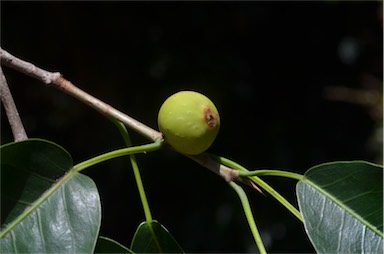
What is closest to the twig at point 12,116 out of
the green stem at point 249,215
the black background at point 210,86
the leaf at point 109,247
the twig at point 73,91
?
the twig at point 73,91

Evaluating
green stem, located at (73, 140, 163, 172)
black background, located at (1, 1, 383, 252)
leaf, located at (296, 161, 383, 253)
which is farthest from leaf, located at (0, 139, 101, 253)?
black background, located at (1, 1, 383, 252)

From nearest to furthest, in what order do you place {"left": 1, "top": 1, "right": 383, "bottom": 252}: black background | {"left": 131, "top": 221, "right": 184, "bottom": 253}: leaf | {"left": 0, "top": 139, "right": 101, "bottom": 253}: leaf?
{"left": 0, "top": 139, "right": 101, "bottom": 253}: leaf → {"left": 131, "top": 221, "right": 184, "bottom": 253}: leaf → {"left": 1, "top": 1, "right": 383, "bottom": 252}: black background

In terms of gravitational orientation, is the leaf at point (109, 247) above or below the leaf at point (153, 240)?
below

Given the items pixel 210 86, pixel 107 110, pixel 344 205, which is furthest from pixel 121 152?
pixel 210 86

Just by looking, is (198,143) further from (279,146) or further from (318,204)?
(279,146)

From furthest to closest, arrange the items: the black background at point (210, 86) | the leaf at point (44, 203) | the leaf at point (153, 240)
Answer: the black background at point (210, 86) → the leaf at point (153, 240) → the leaf at point (44, 203)

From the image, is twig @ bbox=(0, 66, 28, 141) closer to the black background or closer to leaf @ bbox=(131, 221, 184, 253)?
leaf @ bbox=(131, 221, 184, 253)

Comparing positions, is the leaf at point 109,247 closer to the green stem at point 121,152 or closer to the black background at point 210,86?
the green stem at point 121,152
